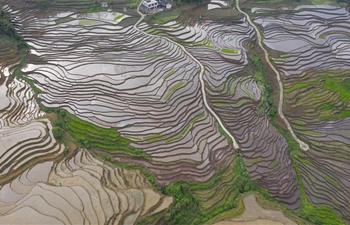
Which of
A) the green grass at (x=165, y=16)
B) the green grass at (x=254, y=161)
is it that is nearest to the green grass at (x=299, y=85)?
Result: the green grass at (x=254, y=161)

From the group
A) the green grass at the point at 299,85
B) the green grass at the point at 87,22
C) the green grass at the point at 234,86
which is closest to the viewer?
the green grass at the point at 234,86

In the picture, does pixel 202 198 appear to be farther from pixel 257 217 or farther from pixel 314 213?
pixel 314 213

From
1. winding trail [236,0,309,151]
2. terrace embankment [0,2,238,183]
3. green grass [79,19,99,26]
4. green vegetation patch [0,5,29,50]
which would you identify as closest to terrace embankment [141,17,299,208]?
winding trail [236,0,309,151]

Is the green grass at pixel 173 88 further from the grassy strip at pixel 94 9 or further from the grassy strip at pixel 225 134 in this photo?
the grassy strip at pixel 94 9

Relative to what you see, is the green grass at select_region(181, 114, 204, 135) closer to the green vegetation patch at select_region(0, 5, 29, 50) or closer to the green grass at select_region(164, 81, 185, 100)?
the green grass at select_region(164, 81, 185, 100)

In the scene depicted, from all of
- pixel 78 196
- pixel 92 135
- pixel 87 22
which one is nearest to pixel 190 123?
pixel 92 135

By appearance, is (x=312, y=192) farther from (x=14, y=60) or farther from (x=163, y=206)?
(x=14, y=60)
